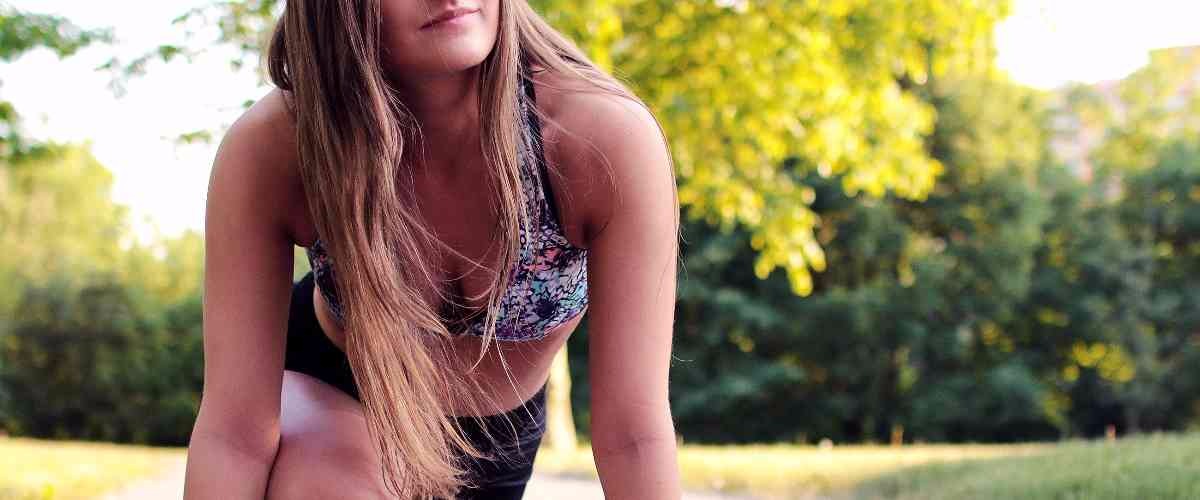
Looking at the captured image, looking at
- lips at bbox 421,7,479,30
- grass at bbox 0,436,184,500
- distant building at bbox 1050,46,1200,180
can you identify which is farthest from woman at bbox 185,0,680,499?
distant building at bbox 1050,46,1200,180

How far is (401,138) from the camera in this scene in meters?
1.80

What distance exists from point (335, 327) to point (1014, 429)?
26.7 meters

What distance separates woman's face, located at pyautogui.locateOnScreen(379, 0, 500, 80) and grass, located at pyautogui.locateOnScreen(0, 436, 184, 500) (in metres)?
4.95

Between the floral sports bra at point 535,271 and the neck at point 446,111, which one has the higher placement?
the neck at point 446,111

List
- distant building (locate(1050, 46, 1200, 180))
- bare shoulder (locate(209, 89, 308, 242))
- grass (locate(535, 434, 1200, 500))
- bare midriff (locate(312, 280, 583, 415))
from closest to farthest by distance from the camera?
bare shoulder (locate(209, 89, 308, 242)), bare midriff (locate(312, 280, 583, 415)), grass (locate(535, 434, 1200, 500)), distant building (locate(1050, 46, 1200, 180))

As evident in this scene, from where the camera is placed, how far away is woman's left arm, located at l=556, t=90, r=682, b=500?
1799 millimetres

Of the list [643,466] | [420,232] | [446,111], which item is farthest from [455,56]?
[643,466]

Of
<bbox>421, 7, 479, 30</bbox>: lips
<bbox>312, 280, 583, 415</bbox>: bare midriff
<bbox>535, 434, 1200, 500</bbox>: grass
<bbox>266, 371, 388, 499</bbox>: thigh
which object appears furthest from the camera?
<bbox>535, 434, 1200, 500</bbox>: grass

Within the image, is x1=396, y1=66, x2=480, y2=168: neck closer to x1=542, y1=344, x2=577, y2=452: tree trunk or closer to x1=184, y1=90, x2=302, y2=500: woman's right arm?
x1=184, y1=90, x2=302, y2=500: woman's right arm

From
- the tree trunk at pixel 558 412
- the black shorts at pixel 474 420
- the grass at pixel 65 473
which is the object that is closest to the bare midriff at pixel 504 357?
the black shorts at pixel 474 420

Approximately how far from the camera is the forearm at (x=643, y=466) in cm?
182

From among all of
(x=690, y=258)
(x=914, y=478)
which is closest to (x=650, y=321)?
(x=914, y=478)

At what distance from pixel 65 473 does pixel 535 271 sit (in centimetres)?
743

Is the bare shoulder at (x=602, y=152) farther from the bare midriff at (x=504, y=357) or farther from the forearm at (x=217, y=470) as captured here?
the forearm at (x=217, y=470)
